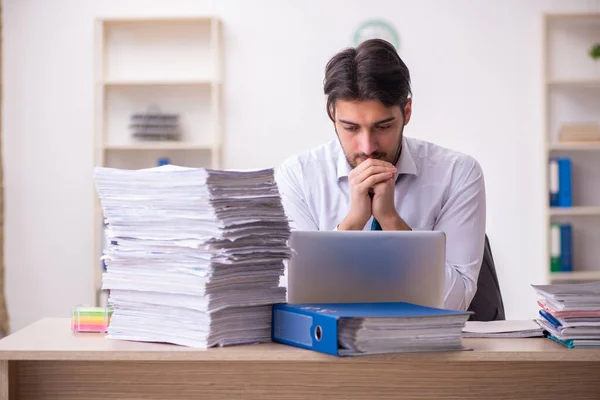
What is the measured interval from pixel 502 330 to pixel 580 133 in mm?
3403

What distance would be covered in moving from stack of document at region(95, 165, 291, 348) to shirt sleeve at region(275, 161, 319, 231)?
3.58 ft

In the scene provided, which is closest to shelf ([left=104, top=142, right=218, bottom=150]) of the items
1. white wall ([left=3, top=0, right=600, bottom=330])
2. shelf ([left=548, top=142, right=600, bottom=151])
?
white wall ([left=3, top=0, right=600, bottom=330])

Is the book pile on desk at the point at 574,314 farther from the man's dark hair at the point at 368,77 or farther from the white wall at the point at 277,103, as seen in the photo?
the white wall at the point at 277,103

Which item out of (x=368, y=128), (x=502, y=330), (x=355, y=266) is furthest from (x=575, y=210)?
(x=355, y=266)

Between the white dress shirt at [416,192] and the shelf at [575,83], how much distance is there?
2.34 meters

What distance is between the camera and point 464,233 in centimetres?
222

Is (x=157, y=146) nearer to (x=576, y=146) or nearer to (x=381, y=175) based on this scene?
(x=576, y=146)

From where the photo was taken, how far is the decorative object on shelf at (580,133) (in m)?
4.59

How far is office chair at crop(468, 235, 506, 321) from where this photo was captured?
86.1 inches

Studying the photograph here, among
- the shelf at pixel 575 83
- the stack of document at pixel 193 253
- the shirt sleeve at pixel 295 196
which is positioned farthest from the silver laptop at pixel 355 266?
the shelf at pixel 575 83

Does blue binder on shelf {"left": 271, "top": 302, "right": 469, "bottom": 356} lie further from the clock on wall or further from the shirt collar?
the clock on wall

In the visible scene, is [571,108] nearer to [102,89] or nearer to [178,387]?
[102,89]

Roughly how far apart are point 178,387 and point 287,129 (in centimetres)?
351

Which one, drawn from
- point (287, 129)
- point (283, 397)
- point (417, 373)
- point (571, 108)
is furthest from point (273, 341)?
point (571, 108)
